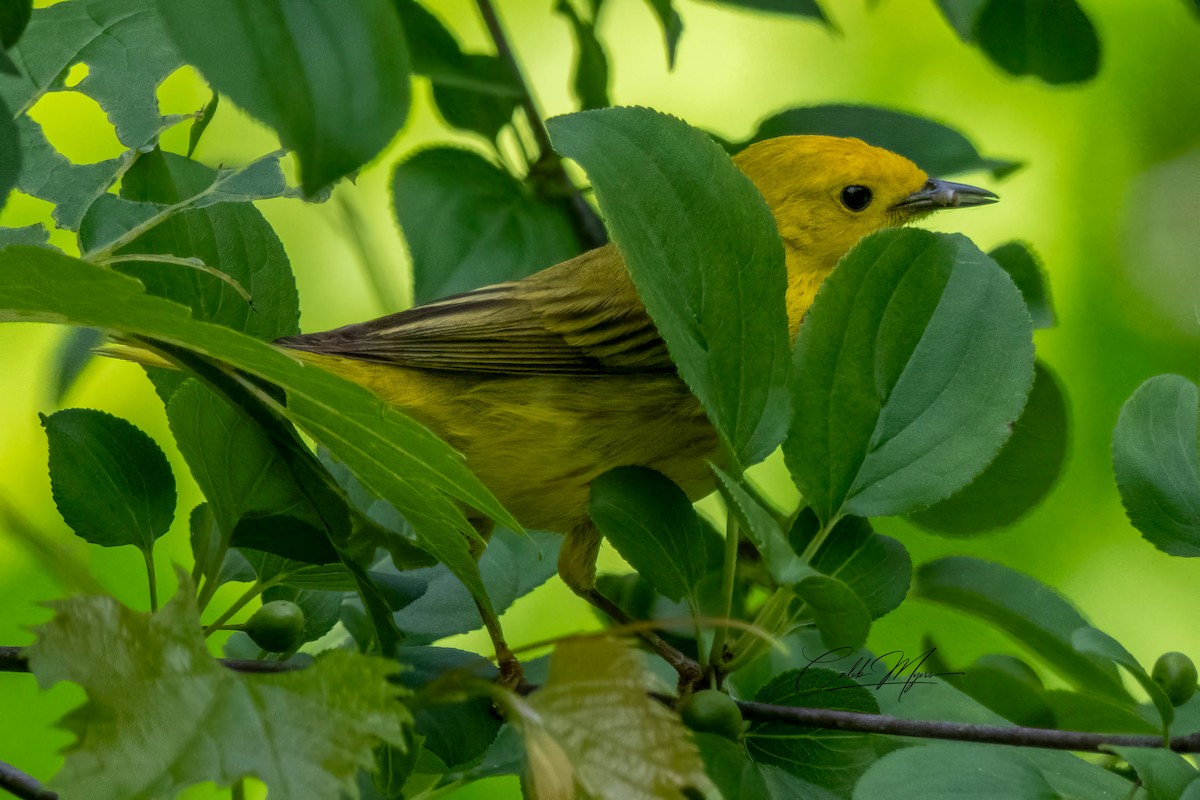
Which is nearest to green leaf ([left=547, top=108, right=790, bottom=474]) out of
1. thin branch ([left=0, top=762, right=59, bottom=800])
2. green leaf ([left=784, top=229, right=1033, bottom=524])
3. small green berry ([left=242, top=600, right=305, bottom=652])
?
green leaf ([left=784, top=229, right=1033, bottom=524])

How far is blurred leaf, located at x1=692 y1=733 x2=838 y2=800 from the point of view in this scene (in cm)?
136

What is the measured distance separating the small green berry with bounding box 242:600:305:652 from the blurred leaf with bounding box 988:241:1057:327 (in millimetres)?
1149

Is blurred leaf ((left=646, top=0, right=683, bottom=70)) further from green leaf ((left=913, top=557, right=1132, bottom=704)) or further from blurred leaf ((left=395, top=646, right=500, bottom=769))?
blurred leaf ((left=395, top=646, right=500, bottom=769))

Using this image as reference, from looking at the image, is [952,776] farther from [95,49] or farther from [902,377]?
[95,49]

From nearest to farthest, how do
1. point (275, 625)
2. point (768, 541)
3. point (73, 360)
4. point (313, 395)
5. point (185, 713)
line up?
point (185, 713)
point (313, 395)
point (768, 541)
point (275, 625)
point (73, 360)

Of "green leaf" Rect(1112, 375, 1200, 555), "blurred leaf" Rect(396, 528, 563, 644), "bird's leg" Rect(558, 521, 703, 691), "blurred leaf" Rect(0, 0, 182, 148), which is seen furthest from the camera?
"bird's leg" Rect(558, 521, 703, 691)

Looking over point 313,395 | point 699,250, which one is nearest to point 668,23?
point 699,250

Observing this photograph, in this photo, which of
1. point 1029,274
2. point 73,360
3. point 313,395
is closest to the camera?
Result: point 313,395

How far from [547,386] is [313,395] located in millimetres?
1283

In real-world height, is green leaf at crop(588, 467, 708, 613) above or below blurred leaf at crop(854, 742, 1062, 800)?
above

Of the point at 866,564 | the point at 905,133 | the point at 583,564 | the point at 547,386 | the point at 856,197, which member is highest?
the point at 905,133

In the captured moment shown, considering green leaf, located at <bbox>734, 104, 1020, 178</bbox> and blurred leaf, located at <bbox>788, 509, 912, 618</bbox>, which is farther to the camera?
green leaf, located at <bbox>734, 104, 1020, 178</bbox>

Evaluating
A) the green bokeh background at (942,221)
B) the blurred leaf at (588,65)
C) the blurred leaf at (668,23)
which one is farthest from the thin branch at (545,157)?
the green bokeh background at (942,221)

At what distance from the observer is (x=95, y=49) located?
4.50 feet
